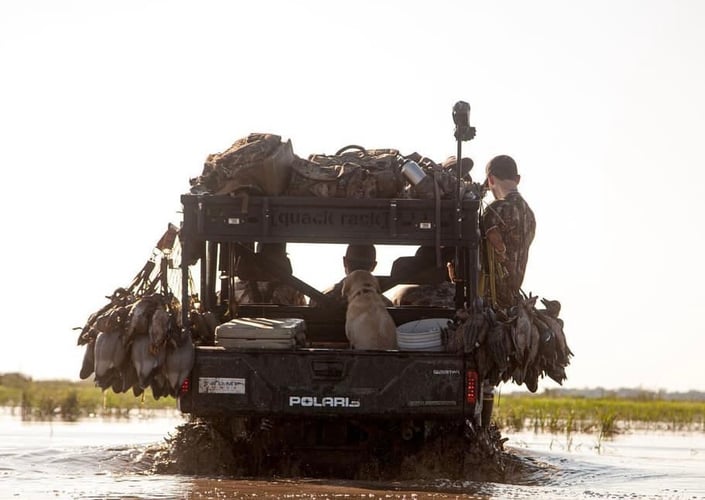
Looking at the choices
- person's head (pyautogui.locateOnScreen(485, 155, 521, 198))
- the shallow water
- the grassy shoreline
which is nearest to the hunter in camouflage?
person's head (pyautogui.locateOnScreen(485, 155, 521, 198))

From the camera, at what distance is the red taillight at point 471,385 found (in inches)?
428

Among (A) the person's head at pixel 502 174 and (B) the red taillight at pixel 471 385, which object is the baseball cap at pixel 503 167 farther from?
(B) the red taillight at pixel 471 385

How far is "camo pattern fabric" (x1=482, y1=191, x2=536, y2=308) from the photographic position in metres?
12.2

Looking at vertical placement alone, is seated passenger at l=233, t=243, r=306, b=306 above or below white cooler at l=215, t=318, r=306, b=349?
above

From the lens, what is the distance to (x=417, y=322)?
463 inches

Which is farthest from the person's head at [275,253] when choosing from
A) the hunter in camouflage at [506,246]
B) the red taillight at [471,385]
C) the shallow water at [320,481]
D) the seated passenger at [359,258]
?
the red taillight at [471,385]

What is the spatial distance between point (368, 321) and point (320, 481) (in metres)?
1.34

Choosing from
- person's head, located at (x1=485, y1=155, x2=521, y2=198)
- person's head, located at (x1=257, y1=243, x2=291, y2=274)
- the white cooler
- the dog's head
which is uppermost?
person's head, located at (x1=485, y1=155, x2=521, y2=198)

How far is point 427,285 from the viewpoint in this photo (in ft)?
42.7

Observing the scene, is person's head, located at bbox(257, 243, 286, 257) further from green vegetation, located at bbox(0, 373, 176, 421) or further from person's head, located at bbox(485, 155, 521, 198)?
green vegetation, located at bbox(0, 373, 176, 421)

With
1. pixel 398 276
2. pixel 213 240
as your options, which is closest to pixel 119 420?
pixel 398 276

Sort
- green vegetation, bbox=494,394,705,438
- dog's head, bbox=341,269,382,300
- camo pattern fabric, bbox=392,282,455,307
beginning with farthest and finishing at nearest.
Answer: green vegetation, bbox=494,394,705,438 → camo pattern fabric, bbox=392,282,455,307 → dog's head, bbox=341,269,382,300

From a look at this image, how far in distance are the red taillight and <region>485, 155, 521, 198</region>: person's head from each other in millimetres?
2546

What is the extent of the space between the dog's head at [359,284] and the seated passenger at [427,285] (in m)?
1.12
